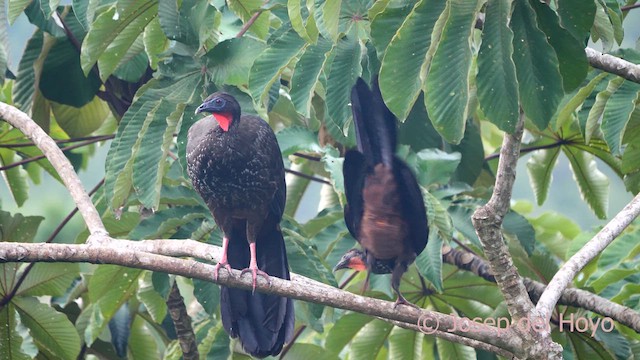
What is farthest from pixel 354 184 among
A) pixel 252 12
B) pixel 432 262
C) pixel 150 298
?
pixel 150 298

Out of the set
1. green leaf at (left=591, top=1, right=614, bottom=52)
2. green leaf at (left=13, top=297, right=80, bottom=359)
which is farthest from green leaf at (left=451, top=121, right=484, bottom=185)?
green leaf at (left=13, top=297, right=80, bottom=359)

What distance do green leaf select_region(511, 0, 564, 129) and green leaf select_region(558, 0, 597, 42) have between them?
4.6 inches

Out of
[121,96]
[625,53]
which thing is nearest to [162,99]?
[121,96]

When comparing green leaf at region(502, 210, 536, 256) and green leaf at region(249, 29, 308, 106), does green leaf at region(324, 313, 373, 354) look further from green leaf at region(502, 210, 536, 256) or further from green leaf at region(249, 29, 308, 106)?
green leaf at region(249, 29, 308, 106)

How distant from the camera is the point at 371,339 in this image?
3814mm

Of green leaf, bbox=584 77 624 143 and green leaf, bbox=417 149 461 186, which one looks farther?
green leaf, bbox=417 149 461 186

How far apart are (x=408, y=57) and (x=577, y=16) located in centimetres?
43

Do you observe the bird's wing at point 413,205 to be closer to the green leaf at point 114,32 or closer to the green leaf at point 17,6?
the green leaf at point 114,32

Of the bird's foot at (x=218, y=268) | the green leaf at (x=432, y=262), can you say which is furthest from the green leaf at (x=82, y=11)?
the green leaf at (x=432, y=262)

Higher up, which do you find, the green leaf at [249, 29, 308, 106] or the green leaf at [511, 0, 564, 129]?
the green leaf at [511, 0, 564, 129]

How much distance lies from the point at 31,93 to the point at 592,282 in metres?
→ 2.52

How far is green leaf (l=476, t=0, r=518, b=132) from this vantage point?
2.27 metres

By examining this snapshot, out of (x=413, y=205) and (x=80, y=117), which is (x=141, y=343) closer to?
(x=80, y=117)

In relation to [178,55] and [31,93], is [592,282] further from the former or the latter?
[31,93]
